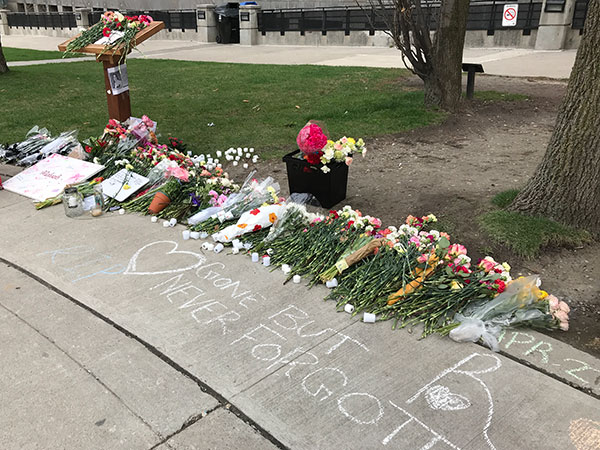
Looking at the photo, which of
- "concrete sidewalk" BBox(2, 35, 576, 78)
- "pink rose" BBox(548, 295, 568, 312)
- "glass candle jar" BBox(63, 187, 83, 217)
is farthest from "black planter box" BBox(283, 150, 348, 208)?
"concrete sidewalk" BBox(2, 35, 576, 78)

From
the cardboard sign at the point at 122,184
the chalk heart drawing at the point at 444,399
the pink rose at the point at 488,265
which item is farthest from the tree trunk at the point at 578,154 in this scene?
the cardboard sign at the point at 122,184

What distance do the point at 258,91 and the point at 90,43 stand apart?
5323 mm

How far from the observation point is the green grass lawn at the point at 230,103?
318 inches

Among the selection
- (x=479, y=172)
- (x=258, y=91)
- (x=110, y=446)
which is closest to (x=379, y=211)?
(x=479, y=172)

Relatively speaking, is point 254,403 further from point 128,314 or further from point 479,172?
point 479,172

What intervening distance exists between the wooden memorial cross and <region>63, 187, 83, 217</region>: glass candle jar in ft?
6.23

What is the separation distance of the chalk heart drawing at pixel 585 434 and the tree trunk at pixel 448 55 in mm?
7043

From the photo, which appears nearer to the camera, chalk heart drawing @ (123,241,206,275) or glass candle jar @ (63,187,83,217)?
chalk heart drawing @ (123,241,206,275)

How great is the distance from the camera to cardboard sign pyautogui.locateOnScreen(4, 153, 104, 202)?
18.7 ft

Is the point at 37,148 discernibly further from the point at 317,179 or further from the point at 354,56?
the point at 354,56

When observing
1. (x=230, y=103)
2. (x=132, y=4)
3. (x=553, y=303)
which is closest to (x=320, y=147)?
(x=553, y=303)

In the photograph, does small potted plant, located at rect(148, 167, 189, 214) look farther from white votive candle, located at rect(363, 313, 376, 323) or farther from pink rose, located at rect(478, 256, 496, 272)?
pink rose, located at rect(478, 256, 496, 272)

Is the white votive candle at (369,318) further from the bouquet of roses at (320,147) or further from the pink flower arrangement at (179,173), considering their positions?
the pink flower arrangement at (179,173)

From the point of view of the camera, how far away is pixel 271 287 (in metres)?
3.73
